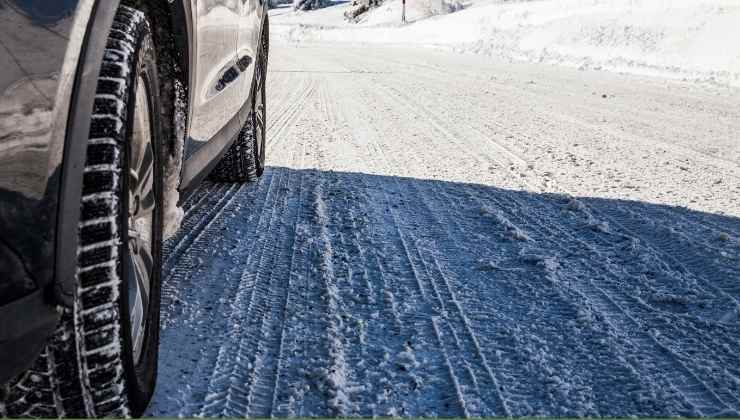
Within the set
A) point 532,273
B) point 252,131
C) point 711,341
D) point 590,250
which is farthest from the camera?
point 252,131

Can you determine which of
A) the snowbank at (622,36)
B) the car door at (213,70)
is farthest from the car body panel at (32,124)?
the snowbank at (622,36)

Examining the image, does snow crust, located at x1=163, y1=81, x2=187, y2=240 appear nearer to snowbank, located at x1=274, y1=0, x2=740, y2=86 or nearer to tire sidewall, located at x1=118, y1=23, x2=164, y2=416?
tire sidewall, located at x1=118, y1=23, x2=164, y2=416

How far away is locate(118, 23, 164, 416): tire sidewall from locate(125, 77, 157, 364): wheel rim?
0.8 inches

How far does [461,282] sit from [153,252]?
1.26 m

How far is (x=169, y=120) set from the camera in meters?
2.18

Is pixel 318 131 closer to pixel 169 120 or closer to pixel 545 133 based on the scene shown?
pixel 545 133

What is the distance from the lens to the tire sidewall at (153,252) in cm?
152

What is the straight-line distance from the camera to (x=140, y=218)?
185 cm

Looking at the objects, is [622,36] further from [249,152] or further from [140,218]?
[140,218]

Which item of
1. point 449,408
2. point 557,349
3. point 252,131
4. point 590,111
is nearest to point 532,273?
point 557,349

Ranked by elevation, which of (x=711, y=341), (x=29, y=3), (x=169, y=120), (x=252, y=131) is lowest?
(x=711, y=341)

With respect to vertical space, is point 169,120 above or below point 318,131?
above

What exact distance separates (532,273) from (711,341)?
29.4 inches

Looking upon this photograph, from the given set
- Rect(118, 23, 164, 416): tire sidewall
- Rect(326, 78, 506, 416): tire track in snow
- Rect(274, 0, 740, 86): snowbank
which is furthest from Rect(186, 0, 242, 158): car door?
Rect(274, 0, 740, 86): snowbank
